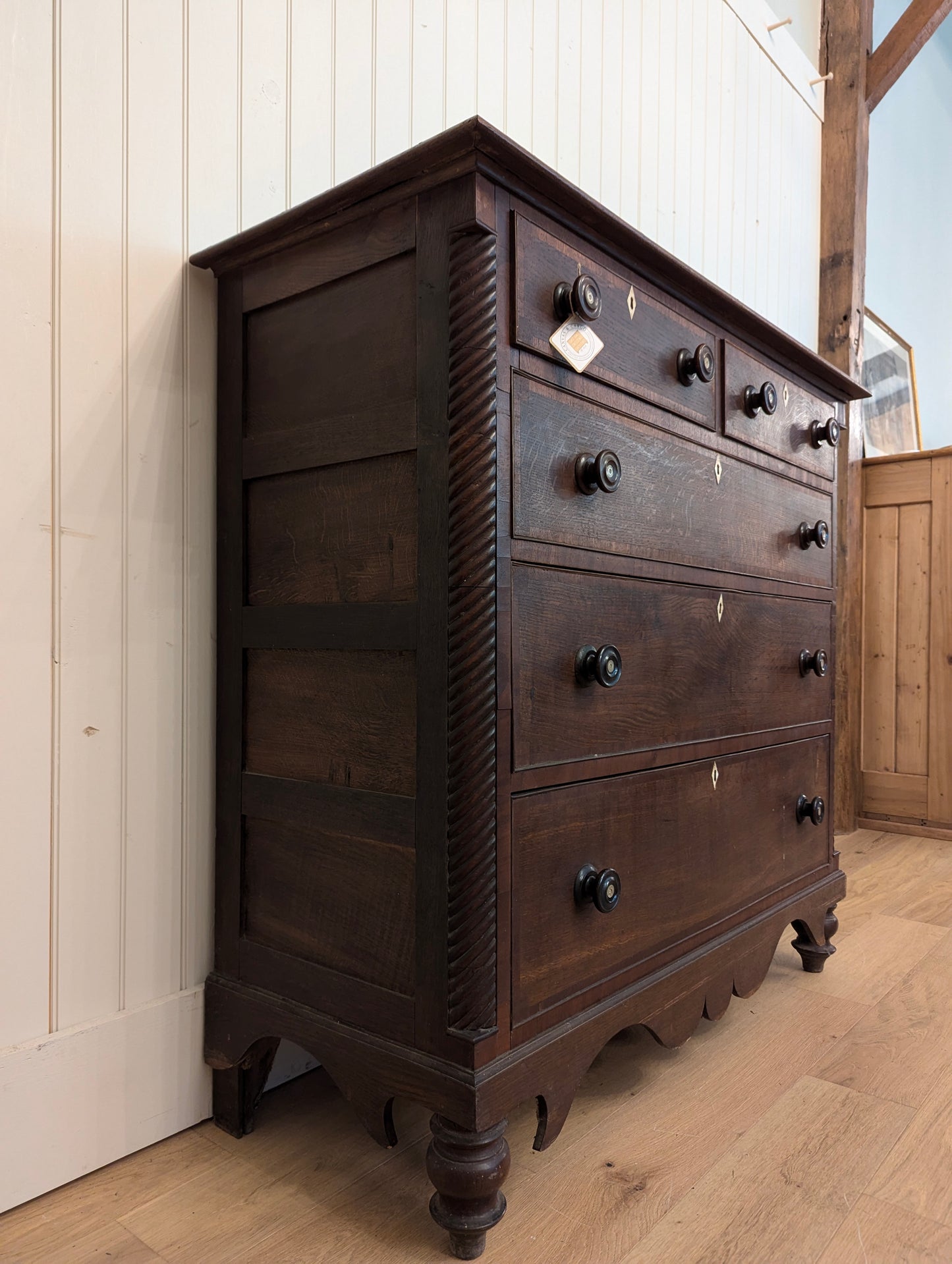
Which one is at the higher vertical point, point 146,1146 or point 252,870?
point 252,870

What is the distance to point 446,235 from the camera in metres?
0.93

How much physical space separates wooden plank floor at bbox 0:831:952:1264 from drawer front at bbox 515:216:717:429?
95 cm

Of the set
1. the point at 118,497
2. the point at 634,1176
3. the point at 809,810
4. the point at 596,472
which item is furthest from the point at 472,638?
the point at 809,810

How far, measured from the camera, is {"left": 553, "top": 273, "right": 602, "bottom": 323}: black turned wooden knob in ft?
3.30

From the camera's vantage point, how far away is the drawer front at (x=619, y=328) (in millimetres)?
975

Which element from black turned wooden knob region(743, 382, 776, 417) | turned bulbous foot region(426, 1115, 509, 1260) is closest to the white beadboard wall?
turned bulbous foot region(426, 1115, 509, 1260)

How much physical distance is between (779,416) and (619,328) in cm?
53

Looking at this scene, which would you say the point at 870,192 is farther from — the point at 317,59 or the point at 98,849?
Answer: the point at 98,849

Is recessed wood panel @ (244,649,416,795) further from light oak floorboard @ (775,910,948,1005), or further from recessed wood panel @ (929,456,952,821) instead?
recessed wood panel @ (929,456,952,821)

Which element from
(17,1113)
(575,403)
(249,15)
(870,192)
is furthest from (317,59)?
(870,192)

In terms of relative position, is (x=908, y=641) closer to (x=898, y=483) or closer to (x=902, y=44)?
(x=898, y=483)

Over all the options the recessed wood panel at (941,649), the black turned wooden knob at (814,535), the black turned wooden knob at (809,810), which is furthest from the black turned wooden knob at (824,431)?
the recessed wood panel at (941,649)

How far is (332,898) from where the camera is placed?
1.05 m

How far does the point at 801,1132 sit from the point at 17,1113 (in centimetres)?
95
